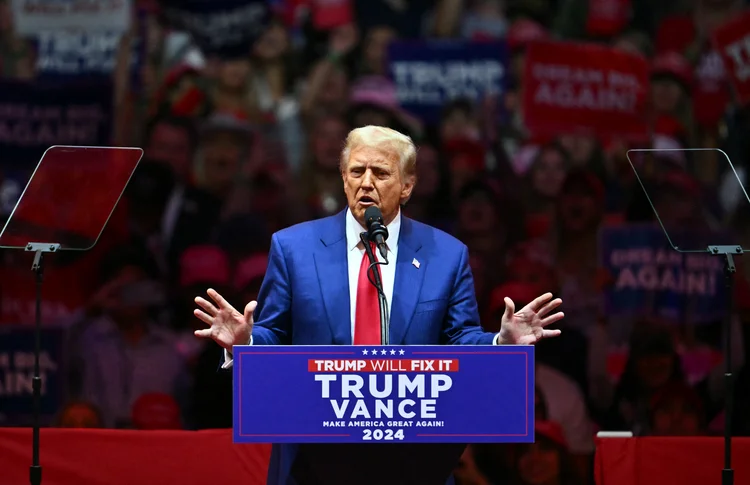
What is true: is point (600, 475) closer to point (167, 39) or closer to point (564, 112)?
point (564, 112)

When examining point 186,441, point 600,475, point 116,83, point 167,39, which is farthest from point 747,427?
point 167,39

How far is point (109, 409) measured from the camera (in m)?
6.00

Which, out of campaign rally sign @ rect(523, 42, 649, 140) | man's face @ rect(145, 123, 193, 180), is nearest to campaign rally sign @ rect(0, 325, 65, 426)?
man's face @ rect(145, 123, 193, 180)

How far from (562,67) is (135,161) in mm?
3448

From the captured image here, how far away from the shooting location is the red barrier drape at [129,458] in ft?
14.6

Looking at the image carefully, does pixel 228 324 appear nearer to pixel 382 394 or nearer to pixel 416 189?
pixel 382 394

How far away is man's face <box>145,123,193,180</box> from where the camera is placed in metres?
6.90

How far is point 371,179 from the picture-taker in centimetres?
349

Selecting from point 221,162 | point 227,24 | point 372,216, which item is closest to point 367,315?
point 372,216

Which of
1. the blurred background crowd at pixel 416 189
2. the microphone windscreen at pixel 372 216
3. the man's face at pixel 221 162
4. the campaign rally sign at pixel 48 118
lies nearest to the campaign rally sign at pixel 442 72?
the blurred background crowd at pixel 416 189

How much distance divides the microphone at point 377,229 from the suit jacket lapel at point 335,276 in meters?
0.26

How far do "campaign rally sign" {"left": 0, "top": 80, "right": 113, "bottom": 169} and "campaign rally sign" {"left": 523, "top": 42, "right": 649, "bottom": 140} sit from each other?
94.6 inches

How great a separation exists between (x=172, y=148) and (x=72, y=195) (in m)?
2.70

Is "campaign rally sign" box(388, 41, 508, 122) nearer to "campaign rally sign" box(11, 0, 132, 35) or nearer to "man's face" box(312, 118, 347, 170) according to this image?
"man's face" box(312, 118, 347, 170)
